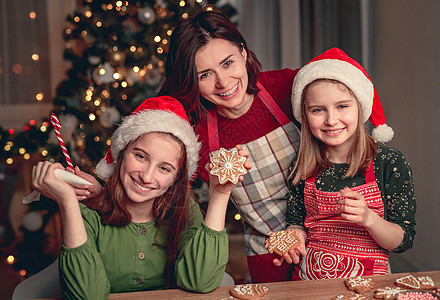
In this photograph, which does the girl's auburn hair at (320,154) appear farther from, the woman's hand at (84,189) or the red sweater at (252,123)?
the woman's hand at (84,189)

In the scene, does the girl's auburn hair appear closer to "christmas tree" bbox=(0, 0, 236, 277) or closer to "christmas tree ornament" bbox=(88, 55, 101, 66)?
"christmas tree" bbox=(0, 0, 236, 277)

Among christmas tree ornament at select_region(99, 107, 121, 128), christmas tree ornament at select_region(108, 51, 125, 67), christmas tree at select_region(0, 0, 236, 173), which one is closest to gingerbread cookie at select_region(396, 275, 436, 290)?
christmas tree at select_region(0, 0, 236, 173)

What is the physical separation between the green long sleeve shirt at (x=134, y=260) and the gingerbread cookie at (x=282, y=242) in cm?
16

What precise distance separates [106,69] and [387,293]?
2.86m

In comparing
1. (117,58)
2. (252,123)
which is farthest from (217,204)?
(117,58)

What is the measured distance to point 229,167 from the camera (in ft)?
4.70

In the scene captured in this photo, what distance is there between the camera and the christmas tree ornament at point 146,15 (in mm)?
3633

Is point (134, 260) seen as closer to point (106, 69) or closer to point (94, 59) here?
point (106, 69)

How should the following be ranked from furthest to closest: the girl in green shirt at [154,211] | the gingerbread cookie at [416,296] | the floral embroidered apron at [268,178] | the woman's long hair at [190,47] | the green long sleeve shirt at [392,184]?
the floral embroidered apron at [268,178], the woman's long hair at [190,47], the green long sleeve shirt at [392,184], the girl in green shirt at [154,211], the gingerbread cookie at [416,296]

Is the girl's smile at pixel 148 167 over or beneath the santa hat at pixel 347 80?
beneath

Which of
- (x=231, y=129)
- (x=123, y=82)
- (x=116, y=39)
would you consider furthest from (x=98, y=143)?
(x=231, y=129)

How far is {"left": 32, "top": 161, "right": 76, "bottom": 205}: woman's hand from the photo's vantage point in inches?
51.5

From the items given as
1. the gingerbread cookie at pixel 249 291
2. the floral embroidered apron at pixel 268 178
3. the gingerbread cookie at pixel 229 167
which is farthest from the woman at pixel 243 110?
the gingerbread cookie at pixel 249 291

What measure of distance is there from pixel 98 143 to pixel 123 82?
53 cm
